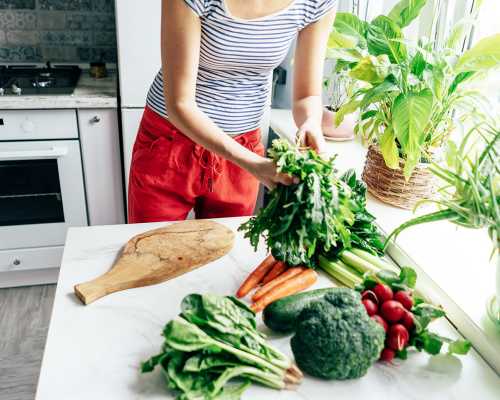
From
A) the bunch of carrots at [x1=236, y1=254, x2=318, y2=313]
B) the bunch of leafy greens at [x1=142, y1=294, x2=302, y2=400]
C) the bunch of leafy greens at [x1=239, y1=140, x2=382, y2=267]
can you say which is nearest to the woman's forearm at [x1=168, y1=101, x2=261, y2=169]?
the bunch of leafy greens at [x1=239, y1=140, x2=382, y2=267]

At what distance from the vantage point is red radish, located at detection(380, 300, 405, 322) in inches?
33.5

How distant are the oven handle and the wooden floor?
25.2 inches

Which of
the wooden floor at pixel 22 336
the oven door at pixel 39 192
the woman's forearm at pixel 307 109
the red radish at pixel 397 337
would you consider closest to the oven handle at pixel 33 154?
the oven door at pixel 39 192

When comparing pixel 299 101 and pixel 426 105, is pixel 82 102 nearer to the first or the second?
pixel 299 101

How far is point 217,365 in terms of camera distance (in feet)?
2.50

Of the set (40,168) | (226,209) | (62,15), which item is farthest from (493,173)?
(62,15)

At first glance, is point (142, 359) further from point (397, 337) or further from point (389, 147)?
point (389, 147)

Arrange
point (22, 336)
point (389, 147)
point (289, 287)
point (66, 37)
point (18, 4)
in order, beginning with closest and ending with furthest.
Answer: point (289, 287)
point (389, 147)
point (22, 336)
point (18, 4)
point (66, 37)

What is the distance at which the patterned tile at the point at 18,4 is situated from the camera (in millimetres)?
2318

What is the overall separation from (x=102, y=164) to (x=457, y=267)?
1.53 meters

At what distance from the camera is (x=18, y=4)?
7.64 ft

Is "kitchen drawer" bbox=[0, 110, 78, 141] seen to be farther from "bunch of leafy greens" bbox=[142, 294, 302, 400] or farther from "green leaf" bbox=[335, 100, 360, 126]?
"bunch of leafy greens" bbox=[142, 294, 302, 400]

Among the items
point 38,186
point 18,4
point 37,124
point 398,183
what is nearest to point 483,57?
point 398,183

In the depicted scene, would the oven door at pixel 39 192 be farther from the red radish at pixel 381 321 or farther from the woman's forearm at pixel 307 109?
the red radish at pixel 381 321
